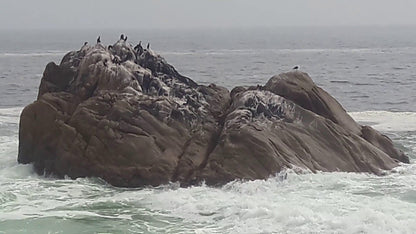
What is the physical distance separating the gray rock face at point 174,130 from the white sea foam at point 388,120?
8445 millimetres

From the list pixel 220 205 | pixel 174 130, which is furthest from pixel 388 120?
pixel 220 205

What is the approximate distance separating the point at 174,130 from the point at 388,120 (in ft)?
56.3

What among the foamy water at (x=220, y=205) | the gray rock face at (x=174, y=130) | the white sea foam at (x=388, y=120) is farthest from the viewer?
the white sea foam at (x=388, y=120)

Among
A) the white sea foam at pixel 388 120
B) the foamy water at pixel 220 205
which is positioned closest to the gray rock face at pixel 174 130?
the foamy water at pixel 220 205

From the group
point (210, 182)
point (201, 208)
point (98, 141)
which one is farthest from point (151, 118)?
point (201, 208)

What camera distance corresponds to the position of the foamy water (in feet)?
46.5

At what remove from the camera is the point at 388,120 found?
108 feet

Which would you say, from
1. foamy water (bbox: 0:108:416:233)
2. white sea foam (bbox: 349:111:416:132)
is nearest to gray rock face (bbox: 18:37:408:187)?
foamy water (bbox: 0:108:416:233)

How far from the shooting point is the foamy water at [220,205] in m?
14.2

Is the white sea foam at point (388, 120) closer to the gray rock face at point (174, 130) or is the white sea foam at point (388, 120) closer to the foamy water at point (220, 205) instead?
the gray rock face at point (174, 130)

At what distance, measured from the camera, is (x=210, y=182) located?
1752cm

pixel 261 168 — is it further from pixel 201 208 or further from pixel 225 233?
pixel 225 233

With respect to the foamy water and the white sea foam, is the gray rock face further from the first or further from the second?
the white sea foam

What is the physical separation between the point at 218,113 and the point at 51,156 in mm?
5617
